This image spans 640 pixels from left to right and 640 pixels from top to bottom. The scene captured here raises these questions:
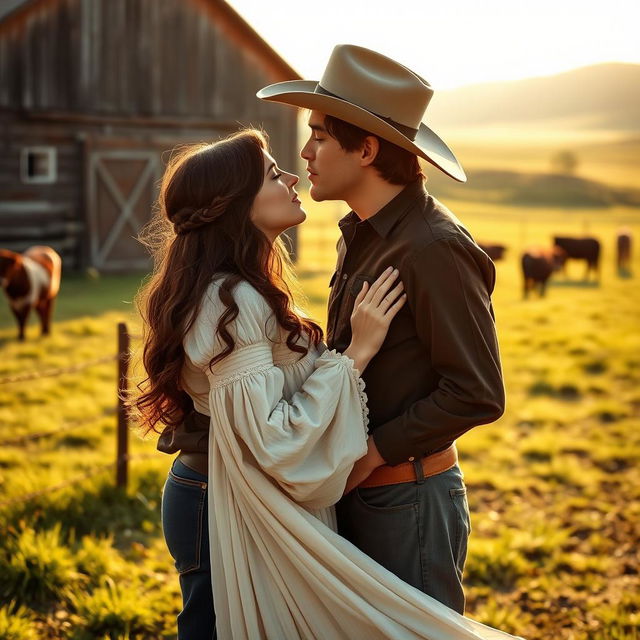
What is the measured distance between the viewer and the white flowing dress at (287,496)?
2418mm

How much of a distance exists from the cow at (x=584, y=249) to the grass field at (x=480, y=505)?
33.1 ft

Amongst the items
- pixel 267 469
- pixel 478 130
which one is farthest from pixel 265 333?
pixel 478 130

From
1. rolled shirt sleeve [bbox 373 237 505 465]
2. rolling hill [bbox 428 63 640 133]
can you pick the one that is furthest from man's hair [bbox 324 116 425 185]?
rolling hill [bbox 428 63 640 133]

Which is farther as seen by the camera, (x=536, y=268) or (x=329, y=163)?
(x=536, y=268)

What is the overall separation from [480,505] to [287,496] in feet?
12.7

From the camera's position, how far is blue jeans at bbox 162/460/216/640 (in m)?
2.77

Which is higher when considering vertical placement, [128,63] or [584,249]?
[128,63]

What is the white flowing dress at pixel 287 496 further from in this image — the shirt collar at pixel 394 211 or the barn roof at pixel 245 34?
the barn roof at pixel 245 34

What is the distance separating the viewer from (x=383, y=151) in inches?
106

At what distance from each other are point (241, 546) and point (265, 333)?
0.66 meters

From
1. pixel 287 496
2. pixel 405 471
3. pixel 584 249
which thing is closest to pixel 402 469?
pixel 405 471

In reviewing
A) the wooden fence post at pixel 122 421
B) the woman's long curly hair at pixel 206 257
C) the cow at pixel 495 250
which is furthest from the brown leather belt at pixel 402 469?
the cow at pixel 495 250

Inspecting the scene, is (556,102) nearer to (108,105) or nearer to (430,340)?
(108,105)

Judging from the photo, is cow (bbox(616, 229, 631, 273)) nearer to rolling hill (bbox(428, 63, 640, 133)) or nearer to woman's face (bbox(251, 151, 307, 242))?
woman's face (bbox(251, 151, 307, 242))
